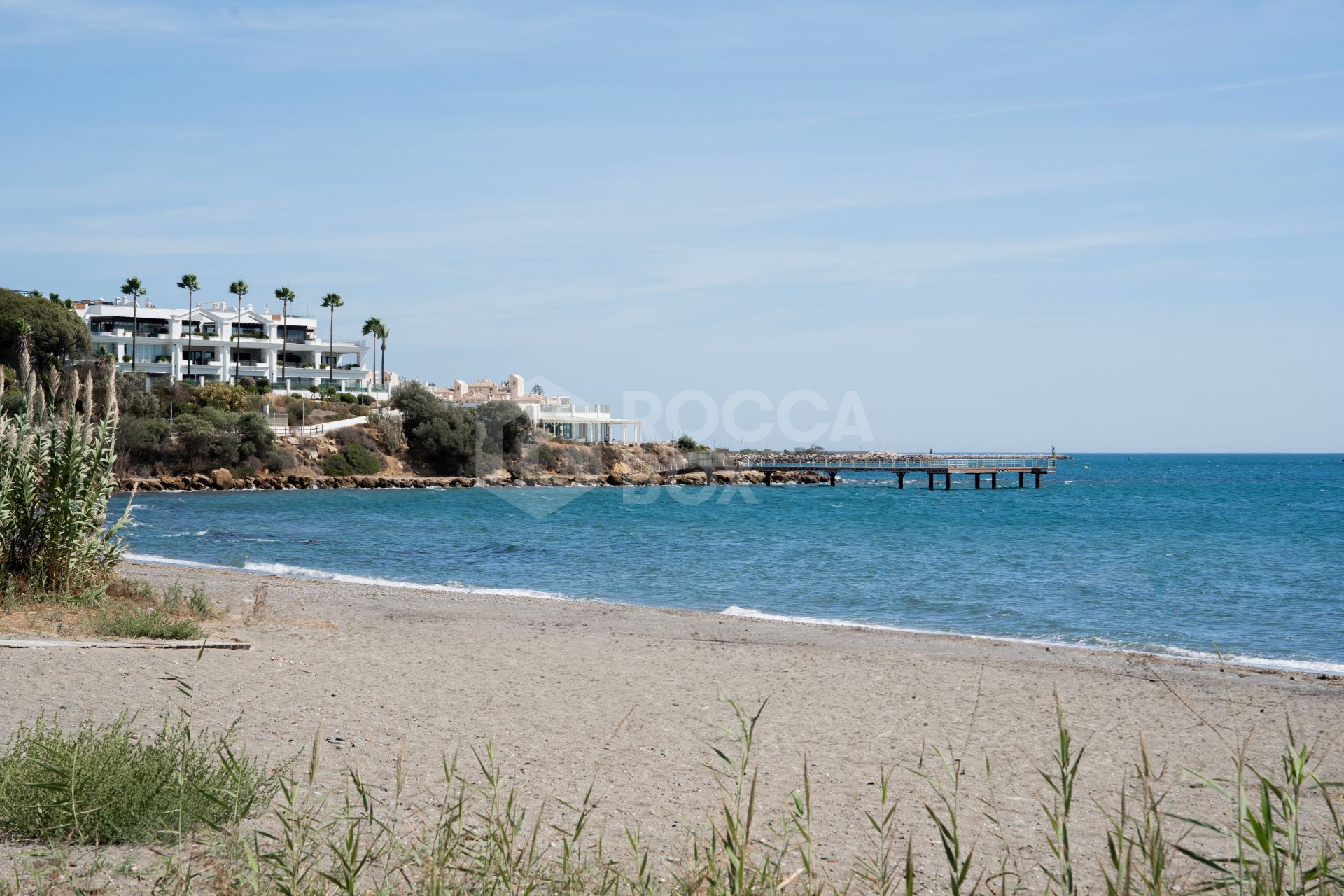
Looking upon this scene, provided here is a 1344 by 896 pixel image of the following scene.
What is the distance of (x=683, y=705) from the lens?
9617 millimetres

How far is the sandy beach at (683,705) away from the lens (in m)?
6.70

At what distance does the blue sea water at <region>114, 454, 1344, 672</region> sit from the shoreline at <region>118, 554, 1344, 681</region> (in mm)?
168

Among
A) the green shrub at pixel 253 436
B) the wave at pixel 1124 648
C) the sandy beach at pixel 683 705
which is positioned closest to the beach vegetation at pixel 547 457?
the green shrub at pixel 253 436

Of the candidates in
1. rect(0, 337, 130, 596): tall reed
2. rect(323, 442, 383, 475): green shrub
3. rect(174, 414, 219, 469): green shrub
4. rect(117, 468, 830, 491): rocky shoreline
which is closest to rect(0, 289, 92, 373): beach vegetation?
rect(174, 414, 219, 469): green shrub

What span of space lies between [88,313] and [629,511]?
53582mm

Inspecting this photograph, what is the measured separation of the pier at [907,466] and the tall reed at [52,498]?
65.3 m

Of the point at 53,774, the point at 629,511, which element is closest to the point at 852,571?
the point at 53,774

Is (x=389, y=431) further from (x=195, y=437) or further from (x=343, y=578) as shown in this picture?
(x=343, y=578)

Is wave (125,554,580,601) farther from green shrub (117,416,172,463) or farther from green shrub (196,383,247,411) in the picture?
green shrub (196,383,247,411)

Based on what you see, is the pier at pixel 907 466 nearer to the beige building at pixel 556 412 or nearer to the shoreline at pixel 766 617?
the beige building at pixel 556 412

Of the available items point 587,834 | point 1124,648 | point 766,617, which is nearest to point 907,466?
point 766,617

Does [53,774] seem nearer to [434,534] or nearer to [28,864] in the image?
[28,864]

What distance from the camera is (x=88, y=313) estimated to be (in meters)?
82.9

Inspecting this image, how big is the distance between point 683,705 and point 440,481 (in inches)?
2468
